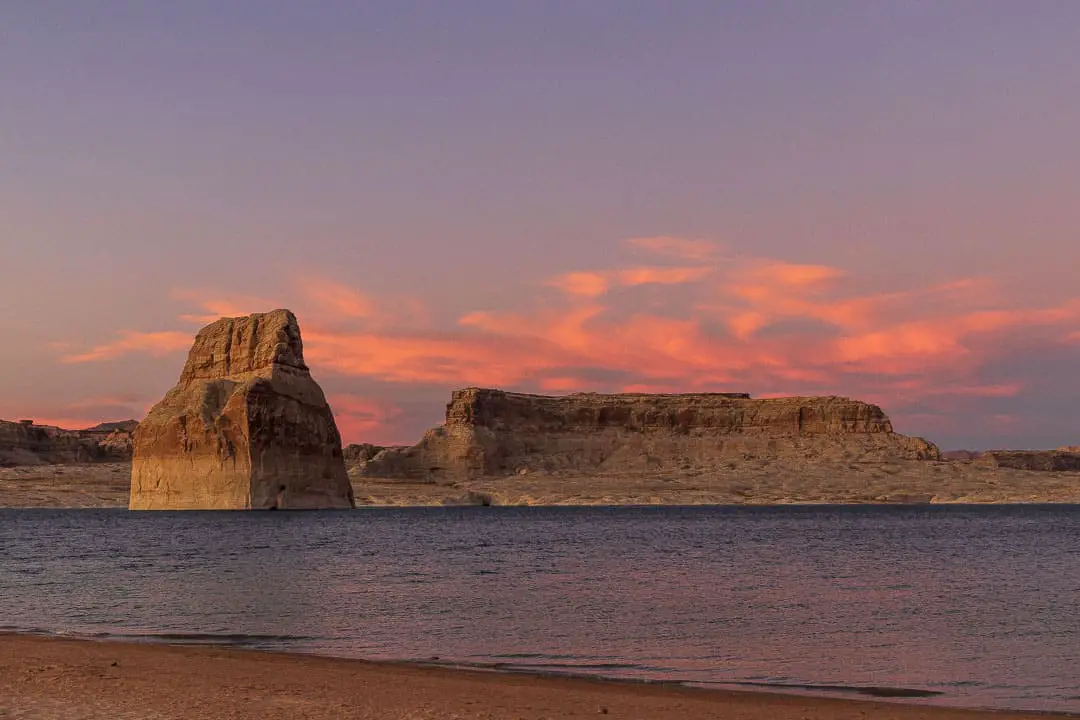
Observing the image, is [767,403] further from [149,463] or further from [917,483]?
[149,463]

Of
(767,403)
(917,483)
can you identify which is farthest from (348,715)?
(767,403)

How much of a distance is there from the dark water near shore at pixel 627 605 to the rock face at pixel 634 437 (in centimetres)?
11614

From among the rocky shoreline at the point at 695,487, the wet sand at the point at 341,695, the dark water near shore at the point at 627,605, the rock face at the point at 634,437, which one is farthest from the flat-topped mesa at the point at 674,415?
the wet sand at the point at 341,695

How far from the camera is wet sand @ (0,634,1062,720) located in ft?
46.7

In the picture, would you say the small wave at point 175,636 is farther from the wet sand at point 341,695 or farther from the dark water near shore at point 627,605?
the wet sand at point 341,695

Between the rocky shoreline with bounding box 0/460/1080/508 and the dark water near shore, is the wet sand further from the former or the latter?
the rocky shoreline with bounding box 0/460/1080/508

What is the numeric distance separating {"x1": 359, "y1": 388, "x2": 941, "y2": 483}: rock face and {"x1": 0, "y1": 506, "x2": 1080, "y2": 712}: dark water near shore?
381 feet


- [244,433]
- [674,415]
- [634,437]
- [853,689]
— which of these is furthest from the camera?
[674,415]

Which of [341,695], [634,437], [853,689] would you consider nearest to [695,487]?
[634,437]

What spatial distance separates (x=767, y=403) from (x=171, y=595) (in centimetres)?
17060

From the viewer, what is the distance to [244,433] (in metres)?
93.6

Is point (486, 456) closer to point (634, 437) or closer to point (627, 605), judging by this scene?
point (634, 437)

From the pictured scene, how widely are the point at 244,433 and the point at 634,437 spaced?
353 feet

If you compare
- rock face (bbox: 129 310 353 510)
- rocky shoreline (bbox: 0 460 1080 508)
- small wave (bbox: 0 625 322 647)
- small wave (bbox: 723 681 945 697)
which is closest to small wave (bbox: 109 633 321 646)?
small wave (bbox: 0 625 322 647)
